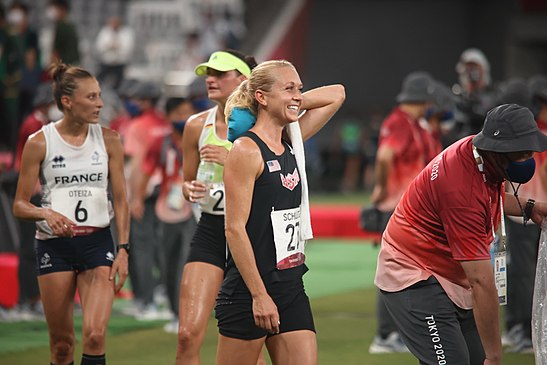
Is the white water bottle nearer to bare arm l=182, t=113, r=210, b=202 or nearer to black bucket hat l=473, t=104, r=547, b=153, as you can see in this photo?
bare arm l=182, t=113, r=210, b=202

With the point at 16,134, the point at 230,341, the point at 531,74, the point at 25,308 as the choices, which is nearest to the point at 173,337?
the point at 25,308

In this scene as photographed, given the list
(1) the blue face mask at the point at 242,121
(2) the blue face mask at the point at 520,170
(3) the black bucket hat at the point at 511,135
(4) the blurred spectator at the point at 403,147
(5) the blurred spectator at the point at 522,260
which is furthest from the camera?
(4) the blurred spectator at the point at 403,147

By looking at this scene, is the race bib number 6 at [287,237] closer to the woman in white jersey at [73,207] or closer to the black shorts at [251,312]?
the black shorts at [251,312]

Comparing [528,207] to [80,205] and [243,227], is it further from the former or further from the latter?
[80,205]

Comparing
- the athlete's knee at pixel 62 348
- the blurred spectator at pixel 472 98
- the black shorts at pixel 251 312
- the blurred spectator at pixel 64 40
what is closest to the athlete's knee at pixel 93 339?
the athlete's knee at pixel 62 348

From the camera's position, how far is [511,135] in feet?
18.0

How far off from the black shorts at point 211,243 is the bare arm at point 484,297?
1.86 m

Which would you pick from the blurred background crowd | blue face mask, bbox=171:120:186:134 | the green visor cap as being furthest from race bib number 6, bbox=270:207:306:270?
the blurred background crowd

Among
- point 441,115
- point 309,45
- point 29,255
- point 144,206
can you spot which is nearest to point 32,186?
point 29,255

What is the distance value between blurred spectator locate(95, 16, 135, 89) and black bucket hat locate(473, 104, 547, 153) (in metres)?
15.3

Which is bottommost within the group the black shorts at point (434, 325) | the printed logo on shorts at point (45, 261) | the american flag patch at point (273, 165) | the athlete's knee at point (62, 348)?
the athlete's knee at point (62, 348)

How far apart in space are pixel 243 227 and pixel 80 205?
205cm

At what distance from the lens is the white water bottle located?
23.4 ft

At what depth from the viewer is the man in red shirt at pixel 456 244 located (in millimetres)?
5551
